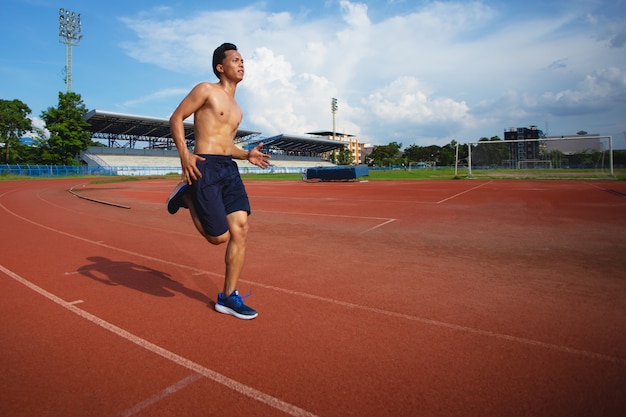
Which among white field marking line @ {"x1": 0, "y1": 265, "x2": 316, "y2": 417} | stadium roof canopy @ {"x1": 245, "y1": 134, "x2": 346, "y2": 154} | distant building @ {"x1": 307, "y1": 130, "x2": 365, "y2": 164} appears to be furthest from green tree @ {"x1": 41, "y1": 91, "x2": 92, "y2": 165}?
distant building @ {"x1": 307, "y1": 130, "x2": 365, "y2": 164}

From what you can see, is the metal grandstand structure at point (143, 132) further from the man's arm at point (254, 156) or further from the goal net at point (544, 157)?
the man's arm at point (254, 156)

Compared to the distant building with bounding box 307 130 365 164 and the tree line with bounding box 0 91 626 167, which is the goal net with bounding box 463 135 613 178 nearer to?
the tree line with bounding box 0 91 626 167

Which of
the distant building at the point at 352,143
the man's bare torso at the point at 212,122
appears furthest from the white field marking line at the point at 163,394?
the distant building at the point at 352,143

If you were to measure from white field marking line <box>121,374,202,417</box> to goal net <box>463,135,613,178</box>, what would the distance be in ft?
103

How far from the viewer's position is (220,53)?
11.6ft

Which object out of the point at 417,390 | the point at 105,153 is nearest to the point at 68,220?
the point at 417,390

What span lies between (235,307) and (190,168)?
4.26 feet

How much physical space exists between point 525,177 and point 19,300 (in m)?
33.7

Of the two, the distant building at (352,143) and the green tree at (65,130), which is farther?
the distant building at (352,143)

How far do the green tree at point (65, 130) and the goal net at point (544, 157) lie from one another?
51.9 m

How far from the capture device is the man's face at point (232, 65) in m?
3.50

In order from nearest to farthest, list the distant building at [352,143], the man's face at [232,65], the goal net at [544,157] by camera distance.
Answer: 1. the man's face at [232,65]
2. the goal net at [544,157]
3. the distant building at [352,143]

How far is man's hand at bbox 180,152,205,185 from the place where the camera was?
10.2 feet

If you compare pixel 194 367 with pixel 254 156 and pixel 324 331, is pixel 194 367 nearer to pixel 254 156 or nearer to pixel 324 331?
pixel 324 331
